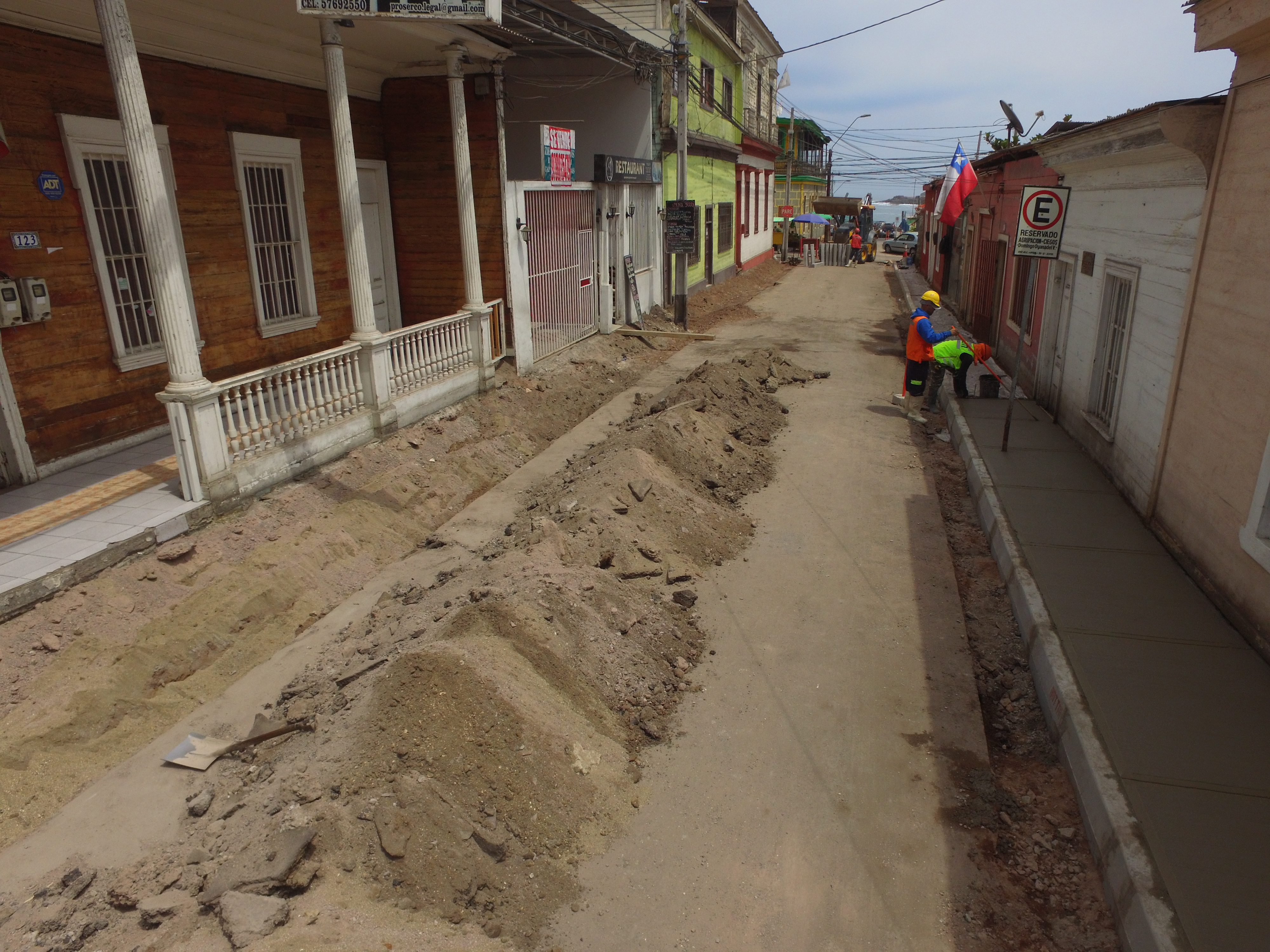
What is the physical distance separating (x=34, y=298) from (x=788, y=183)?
37852mm

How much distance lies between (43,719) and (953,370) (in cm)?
1032

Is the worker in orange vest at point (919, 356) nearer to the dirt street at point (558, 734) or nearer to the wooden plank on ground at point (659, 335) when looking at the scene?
the dirt street at point (558, 734)

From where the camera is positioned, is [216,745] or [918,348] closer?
[216,745]

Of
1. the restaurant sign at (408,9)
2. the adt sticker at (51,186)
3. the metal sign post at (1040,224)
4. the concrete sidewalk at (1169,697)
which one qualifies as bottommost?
the concrete sidewalk at (1169,697)

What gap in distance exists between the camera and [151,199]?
639 centimetres

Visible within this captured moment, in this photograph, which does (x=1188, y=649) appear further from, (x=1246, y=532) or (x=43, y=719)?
(x=43, y=719)

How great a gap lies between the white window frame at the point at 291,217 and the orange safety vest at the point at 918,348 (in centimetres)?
823

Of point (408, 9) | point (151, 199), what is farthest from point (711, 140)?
point (151, 199)

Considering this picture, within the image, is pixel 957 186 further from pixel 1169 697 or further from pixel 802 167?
pixel 802 167

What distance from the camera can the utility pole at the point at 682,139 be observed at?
16.6 metres

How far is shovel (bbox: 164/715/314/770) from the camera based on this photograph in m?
4.50

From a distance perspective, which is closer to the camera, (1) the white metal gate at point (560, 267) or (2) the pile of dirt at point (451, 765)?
(2) the pile of dirt at point (451, 765)

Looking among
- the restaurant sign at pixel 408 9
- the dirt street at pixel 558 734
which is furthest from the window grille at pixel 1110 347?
the restaurant sign at pixel 408 9

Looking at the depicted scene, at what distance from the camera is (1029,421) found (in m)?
9.95
